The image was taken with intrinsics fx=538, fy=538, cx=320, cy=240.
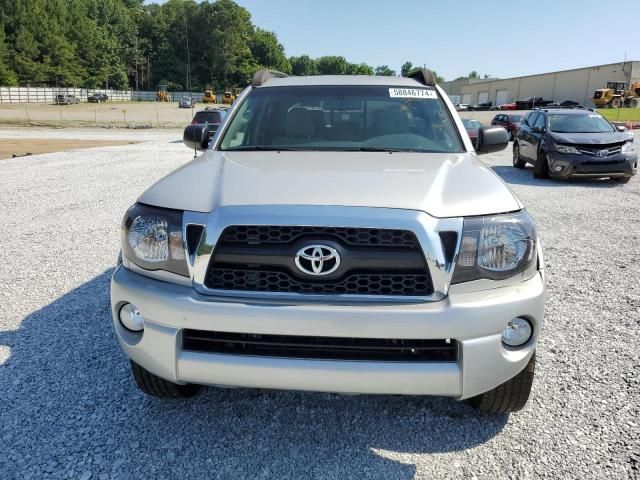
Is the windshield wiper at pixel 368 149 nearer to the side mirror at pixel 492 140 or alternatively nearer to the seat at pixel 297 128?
the seat at pixel 297 128

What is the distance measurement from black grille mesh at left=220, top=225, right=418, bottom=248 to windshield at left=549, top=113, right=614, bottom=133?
470 inches

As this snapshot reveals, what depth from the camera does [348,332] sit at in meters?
2.15

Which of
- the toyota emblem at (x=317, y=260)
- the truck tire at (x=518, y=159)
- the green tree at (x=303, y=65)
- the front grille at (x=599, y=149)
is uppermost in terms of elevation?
the green tree at (x=303, y=65)

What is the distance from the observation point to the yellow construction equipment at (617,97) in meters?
56.9

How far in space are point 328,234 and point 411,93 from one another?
2086mm

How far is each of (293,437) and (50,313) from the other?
253cm

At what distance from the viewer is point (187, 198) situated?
2.46m

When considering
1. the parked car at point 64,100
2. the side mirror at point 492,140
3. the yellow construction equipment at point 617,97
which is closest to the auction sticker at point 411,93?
the side mirror at point 492,140

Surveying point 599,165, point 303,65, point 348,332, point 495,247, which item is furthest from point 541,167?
point 303,65

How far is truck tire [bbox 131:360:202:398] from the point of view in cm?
270

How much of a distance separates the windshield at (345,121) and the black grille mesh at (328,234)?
132cm

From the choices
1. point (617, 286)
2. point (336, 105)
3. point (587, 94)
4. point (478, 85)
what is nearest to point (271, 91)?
point (336, 105)

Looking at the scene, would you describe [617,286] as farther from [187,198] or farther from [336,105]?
[187,198]

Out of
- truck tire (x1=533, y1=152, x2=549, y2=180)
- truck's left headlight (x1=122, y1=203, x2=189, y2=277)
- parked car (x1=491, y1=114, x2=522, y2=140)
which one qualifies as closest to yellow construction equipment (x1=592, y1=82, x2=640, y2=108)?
parked car (x1=491, y1=114, x2=522, y2=140)
